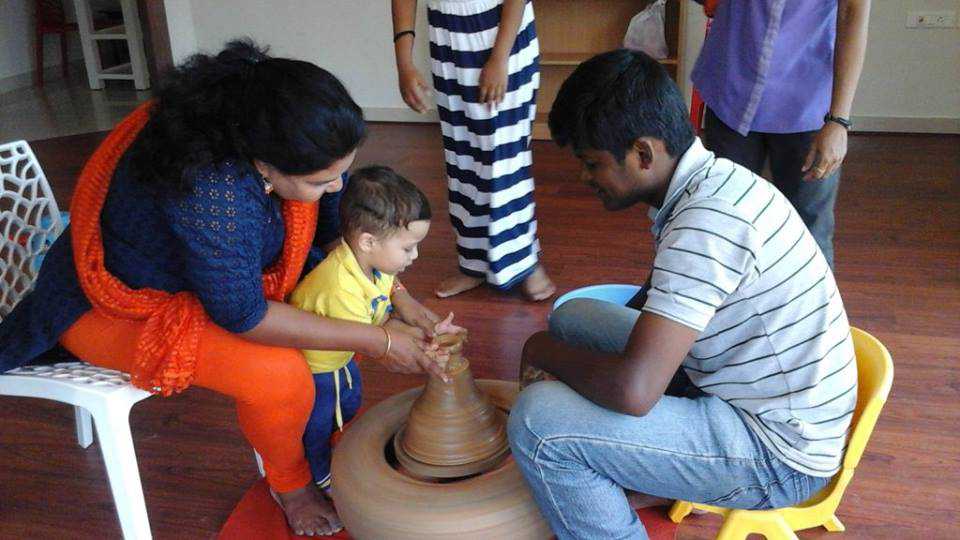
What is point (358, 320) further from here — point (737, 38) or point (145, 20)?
point (145, 20)

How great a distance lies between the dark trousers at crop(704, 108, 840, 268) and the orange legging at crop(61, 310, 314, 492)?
3.73ft

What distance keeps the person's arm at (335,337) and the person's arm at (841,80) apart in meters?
0.96

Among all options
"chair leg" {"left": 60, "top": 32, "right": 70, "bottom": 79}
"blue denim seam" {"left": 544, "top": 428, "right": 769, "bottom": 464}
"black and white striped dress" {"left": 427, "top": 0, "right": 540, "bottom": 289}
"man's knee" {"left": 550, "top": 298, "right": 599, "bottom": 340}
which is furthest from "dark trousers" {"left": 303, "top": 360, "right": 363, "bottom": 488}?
"chair leg" {"left": 60, "top": 32, "right": 70, "bottom": 79}

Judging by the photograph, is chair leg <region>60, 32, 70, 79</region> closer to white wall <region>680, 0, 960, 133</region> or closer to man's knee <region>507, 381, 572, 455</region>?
white wall <region>680, 0, 960, 133</region>

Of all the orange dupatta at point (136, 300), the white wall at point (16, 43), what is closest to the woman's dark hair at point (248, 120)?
the orange dupatta at point (136, 300)

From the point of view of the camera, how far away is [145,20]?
4965 millimetres

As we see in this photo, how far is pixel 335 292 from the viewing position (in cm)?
153

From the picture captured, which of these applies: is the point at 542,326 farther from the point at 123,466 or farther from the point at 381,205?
the point at 123,466

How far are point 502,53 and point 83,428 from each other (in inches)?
56.0

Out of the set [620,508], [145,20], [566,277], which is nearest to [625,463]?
[620,508]

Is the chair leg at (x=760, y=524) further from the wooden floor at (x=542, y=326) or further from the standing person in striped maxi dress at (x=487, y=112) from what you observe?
the standing person in striped maxi dress at (x=487, y=112)

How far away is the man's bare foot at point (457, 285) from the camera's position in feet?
8.86

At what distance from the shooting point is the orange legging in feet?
4.63

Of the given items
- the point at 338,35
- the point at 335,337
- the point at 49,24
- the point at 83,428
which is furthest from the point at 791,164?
the point at 49,24
